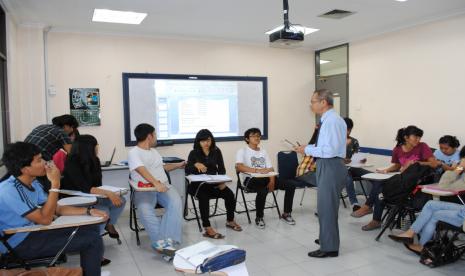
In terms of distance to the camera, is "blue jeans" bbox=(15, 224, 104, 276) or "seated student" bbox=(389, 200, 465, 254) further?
"seated student" bbox=(389, 200, 465, 254)

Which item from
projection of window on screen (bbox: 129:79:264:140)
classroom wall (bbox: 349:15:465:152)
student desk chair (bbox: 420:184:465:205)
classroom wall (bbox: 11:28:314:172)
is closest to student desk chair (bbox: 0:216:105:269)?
student desk chair (bbox: 420:184:465:205)

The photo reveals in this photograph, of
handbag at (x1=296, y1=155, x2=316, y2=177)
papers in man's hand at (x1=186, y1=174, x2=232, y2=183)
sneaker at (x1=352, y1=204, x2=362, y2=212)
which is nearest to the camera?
papers in man's hand at (x1=186, y1=174, x2=232, y2=183)

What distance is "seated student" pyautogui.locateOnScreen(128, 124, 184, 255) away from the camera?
11.4 feet

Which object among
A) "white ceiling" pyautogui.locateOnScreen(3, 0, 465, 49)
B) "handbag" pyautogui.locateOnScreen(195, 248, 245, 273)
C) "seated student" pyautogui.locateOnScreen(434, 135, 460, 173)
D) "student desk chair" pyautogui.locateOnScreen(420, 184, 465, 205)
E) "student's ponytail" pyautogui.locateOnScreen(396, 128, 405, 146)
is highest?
"white ceiling" pyautogui.locateOnScreen(3, 0, 465, 49)

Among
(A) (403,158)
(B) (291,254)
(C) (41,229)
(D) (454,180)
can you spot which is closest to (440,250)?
(D) (454,180)

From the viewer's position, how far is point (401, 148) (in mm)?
4605

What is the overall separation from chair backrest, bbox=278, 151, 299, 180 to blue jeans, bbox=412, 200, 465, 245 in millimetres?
1911

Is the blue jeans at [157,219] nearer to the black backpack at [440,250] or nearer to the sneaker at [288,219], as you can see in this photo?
the sneaker at [288,219]

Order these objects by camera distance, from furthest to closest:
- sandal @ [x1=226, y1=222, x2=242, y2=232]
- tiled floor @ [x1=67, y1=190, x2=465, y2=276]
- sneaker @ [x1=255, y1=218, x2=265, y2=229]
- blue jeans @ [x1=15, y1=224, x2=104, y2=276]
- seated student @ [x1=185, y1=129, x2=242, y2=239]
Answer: sneaker @ [x1=255, y1=218, x2=265, y2=229], sandal @ [x1=226, y1=222, x2=242, y2=232], seated student @ [x1=185, y1=129, x2=242, y2=239], tiled floor @ [x1=67, y1=190, x2=465, y2=276], blue jeans @ [x1=15, y1=224, x2=104, y2=276]

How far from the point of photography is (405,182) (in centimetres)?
359

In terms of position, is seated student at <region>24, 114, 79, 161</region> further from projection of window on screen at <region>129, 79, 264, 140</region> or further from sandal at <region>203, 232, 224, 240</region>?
projection of window on screen at <region>129, 79, 264, 140</region>

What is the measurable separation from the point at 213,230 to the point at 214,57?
3.71 metres

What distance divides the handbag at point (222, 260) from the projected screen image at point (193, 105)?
4708 mm

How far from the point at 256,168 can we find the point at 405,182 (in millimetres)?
1735
